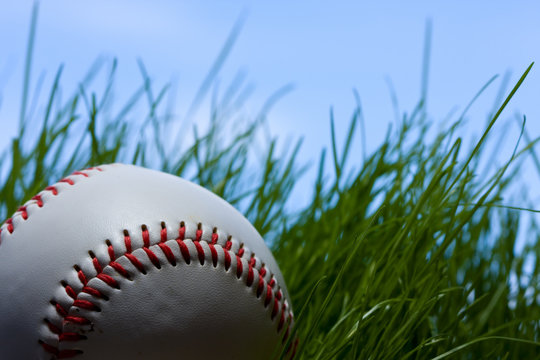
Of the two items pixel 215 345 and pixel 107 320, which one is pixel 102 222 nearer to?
pixel 107 320

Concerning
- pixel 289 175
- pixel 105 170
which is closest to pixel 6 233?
pixel 105 170

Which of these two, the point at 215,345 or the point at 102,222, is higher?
the point at 102,222

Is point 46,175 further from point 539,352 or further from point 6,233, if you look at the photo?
point 539,352

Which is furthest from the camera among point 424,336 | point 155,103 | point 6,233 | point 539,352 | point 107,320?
point 155,103

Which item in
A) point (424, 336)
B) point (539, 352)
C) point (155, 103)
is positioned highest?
point (155, 103)

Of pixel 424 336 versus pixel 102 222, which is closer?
pixel 102 222

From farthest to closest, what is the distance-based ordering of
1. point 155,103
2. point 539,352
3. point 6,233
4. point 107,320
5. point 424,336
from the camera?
point 155,103 → point 539,352 → point 424,336 → point 6,233 → point 107,320
